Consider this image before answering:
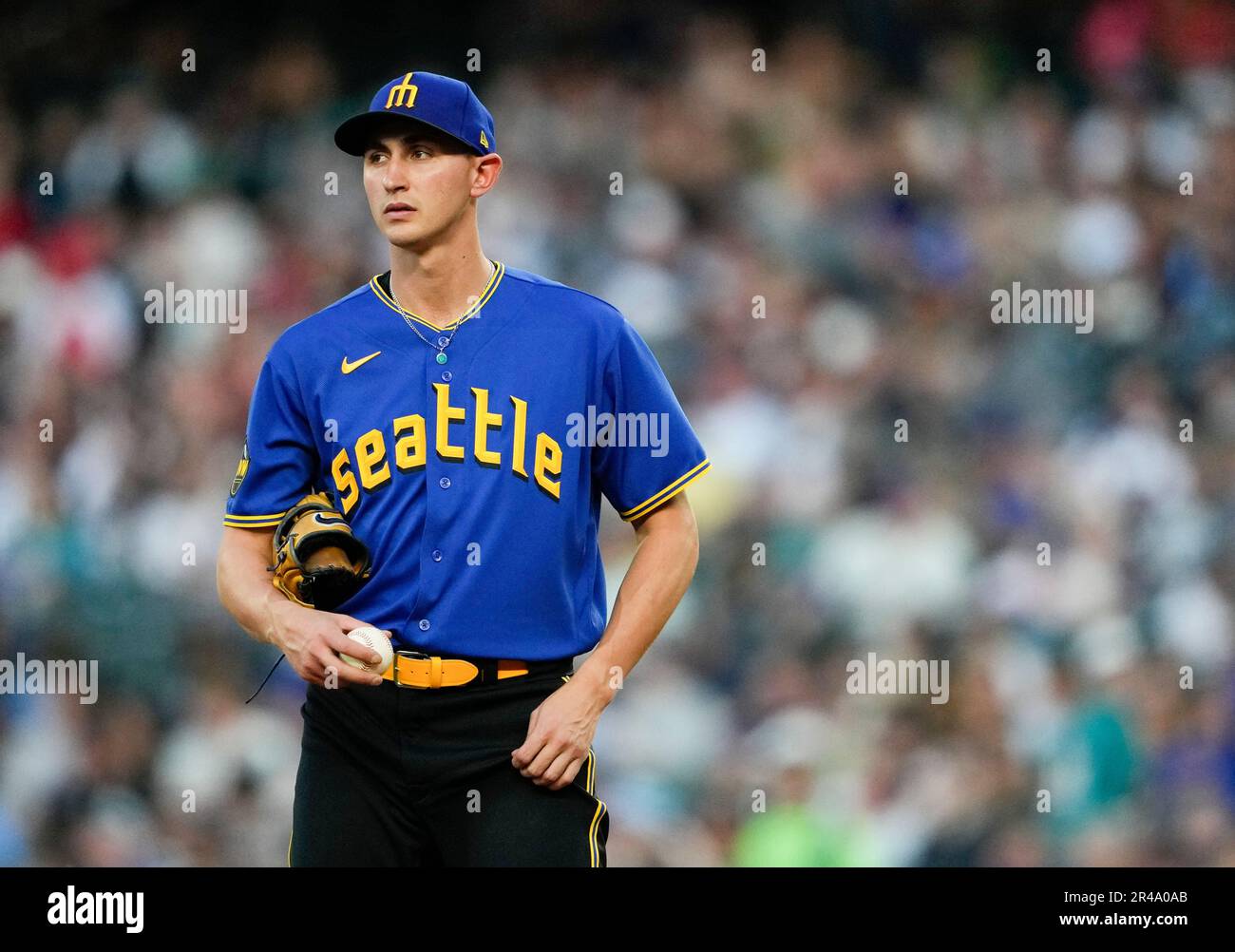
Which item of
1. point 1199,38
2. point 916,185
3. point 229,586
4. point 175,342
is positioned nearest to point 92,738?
point 175,342

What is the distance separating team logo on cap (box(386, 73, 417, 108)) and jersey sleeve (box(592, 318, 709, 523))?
57 cm

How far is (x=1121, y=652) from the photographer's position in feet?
19.1

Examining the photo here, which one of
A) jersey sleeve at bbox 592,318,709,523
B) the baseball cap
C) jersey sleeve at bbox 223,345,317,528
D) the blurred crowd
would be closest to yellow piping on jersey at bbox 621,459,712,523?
jersey sleeve at bbox 592,318,709,523

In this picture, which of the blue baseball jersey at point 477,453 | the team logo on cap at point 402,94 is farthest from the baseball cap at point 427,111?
the blue baseball jersey at point 477,453

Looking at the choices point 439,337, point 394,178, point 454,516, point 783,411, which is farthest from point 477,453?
point 783,411

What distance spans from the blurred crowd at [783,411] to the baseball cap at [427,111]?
9.74ft

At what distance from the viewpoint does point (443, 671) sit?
284cm

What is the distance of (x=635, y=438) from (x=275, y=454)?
671 mm

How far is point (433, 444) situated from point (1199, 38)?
16.7 ft

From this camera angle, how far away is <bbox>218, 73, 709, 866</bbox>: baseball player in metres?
2.81

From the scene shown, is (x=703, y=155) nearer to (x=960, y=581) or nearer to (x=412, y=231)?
(x=960, y=581)

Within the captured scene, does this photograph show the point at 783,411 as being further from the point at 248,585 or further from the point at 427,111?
the point at 248,585

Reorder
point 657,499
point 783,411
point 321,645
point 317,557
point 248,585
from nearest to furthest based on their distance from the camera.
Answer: point 321,645 < point 317,557 < point 248,585 < point 657,499 < point 783,411

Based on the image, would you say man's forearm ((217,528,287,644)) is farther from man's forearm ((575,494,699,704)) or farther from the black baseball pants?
man's forearm ((575,494,699,704))
